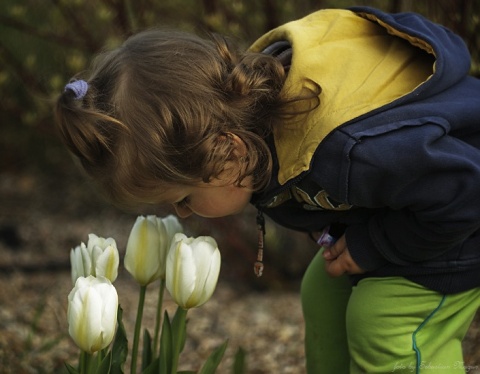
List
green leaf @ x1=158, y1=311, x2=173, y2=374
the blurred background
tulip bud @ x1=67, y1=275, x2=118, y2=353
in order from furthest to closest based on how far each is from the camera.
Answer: the blurred background → green leaf @ x1=158, y1=311, x2=173, y2=374 → tulip bud @ x1=67, y1=275, x2=118, y2=353

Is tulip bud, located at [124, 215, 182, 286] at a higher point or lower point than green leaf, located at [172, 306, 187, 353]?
higher

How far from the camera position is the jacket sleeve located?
1642mm

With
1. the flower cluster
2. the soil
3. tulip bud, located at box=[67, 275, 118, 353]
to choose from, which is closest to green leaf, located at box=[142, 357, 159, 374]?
the flower cluster

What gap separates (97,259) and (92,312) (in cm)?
19

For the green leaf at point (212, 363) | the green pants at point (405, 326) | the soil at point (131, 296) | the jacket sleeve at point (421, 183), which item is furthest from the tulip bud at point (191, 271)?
the soil at point (131, 296)

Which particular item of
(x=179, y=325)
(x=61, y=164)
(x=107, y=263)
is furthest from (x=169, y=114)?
(x=61, y=164)

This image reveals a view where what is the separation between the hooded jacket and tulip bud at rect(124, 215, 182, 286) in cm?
25

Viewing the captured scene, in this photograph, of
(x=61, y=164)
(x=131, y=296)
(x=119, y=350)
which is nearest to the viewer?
(x=119, y=350)

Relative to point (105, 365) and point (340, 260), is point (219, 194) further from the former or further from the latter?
point (105, 365)

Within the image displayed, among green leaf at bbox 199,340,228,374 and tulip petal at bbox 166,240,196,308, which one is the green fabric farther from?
tulip petal at bbox 166,240,196,308

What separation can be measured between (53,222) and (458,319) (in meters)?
2.74

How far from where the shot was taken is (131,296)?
135 inches

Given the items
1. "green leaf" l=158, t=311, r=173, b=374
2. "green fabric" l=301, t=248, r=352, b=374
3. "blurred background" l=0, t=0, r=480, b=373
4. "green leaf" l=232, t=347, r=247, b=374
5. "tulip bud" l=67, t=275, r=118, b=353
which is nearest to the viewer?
"tulip bud" l=67, t=275, r=118, b=353

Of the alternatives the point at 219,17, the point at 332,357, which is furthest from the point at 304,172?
the point at 219,17
